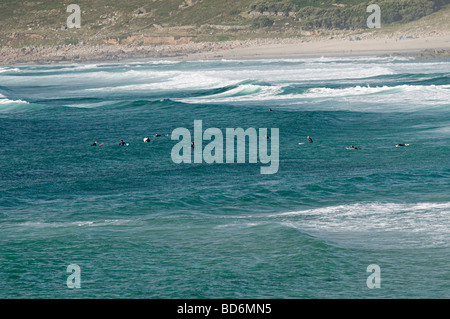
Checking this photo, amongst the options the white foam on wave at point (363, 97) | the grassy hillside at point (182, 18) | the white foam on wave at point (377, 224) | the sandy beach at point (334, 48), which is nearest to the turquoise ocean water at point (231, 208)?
the white foam on wave at point (377, 224)

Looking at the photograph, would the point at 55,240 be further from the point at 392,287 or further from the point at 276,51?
the point at 276,51

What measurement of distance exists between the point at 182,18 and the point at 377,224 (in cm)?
13722

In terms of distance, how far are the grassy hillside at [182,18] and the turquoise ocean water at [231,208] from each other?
86734 mm

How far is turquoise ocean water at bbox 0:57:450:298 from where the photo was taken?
16.3 m

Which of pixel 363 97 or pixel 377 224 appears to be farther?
pixel 363 97

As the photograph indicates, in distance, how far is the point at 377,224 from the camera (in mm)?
19797

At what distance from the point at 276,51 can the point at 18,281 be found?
10184 centimetres

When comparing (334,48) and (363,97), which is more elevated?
(334,48)

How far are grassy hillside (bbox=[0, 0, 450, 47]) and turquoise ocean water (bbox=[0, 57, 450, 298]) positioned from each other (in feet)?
285

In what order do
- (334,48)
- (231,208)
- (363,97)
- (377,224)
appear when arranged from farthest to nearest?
(334,48), (363,97), (231,208), (377,224)

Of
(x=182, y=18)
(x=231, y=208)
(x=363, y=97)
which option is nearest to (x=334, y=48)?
(x=182, y=18)

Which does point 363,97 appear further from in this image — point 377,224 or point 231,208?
point 377,224

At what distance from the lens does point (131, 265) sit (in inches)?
683

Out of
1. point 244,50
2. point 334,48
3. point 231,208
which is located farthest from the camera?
point 244,50
